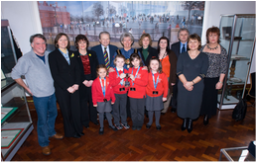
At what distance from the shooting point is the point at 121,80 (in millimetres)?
2781

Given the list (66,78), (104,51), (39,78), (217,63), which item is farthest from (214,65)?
(39,78)

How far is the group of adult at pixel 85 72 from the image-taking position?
2.41 meters

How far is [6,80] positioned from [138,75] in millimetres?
2243

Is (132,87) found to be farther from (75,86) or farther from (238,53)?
(238,53)

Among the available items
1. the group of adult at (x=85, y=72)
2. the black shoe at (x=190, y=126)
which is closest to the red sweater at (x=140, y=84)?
the group of adult at (x=85, y=72)

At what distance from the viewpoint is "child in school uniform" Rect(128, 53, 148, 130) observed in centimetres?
272

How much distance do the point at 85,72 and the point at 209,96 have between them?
95.0 inches

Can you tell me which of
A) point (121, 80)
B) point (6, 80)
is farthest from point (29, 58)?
point (121, 80)

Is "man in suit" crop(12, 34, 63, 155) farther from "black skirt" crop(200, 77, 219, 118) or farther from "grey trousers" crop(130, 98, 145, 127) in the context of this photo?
"black skirt" crop(200, 77, 219, 118)

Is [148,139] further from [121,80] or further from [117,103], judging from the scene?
[121,80]

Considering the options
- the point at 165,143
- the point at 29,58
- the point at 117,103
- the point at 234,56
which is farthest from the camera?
the point at 234,56

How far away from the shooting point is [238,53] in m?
3.87

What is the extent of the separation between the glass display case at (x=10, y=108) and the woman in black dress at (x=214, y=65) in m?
3.47

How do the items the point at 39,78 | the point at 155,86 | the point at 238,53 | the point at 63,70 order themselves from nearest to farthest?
the point at 39,78 → the point at 63,70 → the point at 155,86 → the point at 238,53
